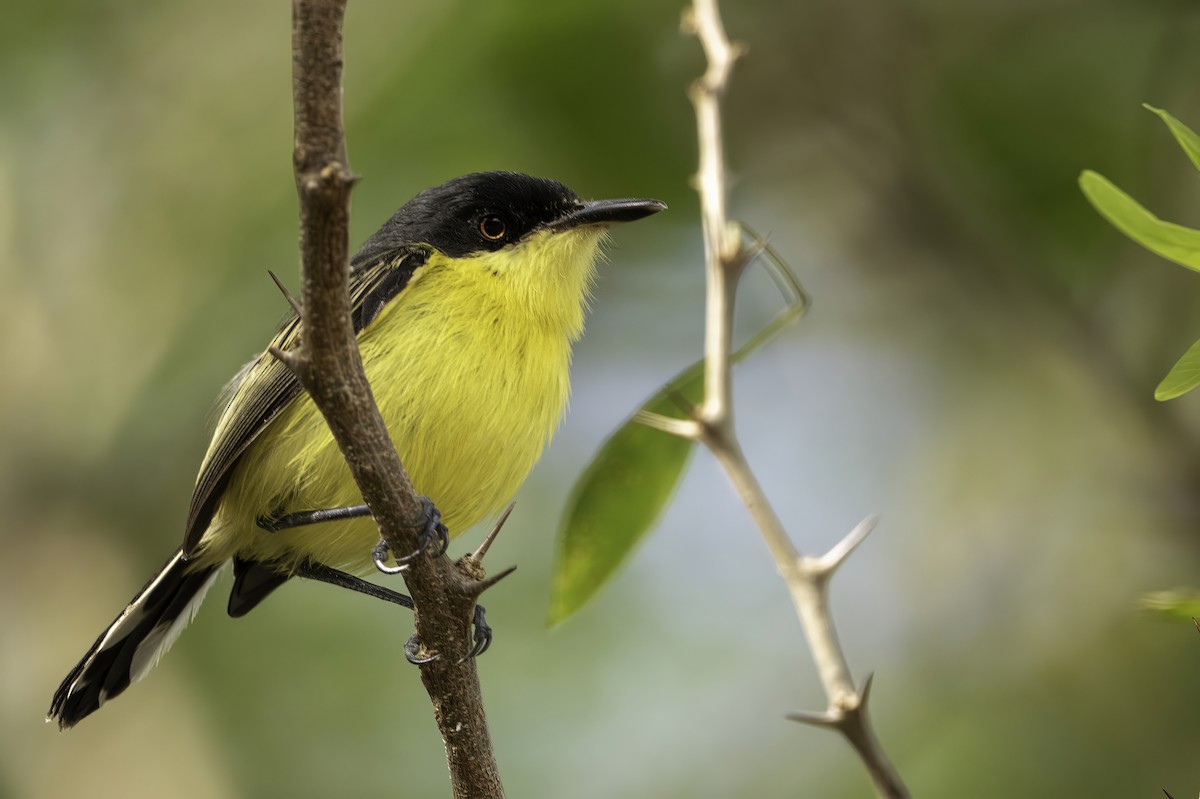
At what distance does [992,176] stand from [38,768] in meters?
5.36

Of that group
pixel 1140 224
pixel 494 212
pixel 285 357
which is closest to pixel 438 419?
pixel 494 212

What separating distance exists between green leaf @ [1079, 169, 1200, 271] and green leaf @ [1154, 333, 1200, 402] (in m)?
0.13

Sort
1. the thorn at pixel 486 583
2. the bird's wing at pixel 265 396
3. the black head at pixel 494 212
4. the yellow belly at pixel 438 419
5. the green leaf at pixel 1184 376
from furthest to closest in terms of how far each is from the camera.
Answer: the black head at pixel 494 212 < the bird's wing at pixel 265 396 < the yellow belly at pixel 438 419 < the thorn at pixel 486 583 < the green leaf at pixel 1184 376

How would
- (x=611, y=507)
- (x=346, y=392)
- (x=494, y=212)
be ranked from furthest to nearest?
(x=494, y=212) < (x=611, y=507) < (x=346, y=392)

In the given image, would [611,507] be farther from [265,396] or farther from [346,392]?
[265,396]

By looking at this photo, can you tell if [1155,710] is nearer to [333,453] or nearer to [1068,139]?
[1068,139]

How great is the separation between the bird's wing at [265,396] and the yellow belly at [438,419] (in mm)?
49

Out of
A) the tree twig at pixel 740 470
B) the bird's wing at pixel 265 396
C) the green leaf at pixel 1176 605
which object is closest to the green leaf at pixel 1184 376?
the green leaf at pixel 1176 605

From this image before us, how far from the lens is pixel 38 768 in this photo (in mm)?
6422

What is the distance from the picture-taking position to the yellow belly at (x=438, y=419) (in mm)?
3422

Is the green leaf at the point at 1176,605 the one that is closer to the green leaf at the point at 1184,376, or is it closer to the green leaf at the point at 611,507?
the green leaf at the point at 1184,376

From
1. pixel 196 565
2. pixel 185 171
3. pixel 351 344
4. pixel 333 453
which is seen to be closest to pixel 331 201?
pixel 351 344

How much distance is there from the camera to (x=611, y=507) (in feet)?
9.53

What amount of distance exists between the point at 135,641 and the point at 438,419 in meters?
1.50
